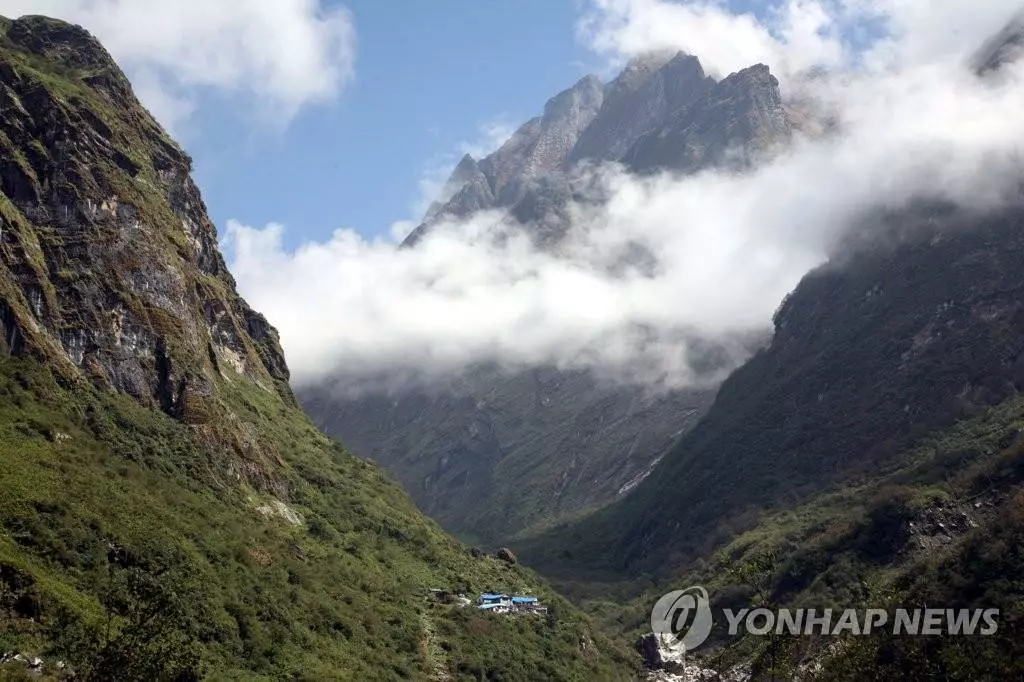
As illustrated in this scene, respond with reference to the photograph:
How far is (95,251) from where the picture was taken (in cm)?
13538

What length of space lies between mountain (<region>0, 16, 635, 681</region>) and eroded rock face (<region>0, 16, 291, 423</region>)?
38cm

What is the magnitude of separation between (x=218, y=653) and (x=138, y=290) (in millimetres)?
67047

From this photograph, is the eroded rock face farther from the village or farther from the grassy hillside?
the grassy hillside

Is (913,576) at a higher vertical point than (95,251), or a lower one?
lower

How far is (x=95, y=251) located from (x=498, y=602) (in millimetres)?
86761

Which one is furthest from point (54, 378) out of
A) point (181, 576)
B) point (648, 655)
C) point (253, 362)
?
point (648, 655)

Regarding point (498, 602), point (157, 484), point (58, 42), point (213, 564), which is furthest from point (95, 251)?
point (498, 602)

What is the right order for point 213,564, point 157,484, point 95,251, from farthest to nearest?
point 95,251, point 157,484, point 213,564

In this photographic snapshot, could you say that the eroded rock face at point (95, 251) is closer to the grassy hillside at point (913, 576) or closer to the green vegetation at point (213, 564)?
the green vegetation at point (213, 564)

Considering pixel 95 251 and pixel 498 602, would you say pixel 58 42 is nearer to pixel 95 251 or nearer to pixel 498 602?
pixel 95 251

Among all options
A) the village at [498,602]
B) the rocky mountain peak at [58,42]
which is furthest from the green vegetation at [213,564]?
the rocky mountain peak at [58,42]

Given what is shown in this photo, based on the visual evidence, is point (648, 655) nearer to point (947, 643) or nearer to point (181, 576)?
point (947, 643)

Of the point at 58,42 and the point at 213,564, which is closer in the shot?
the point at 213,564

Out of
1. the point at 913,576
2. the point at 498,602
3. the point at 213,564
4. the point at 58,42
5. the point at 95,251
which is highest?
the point at 58,42
